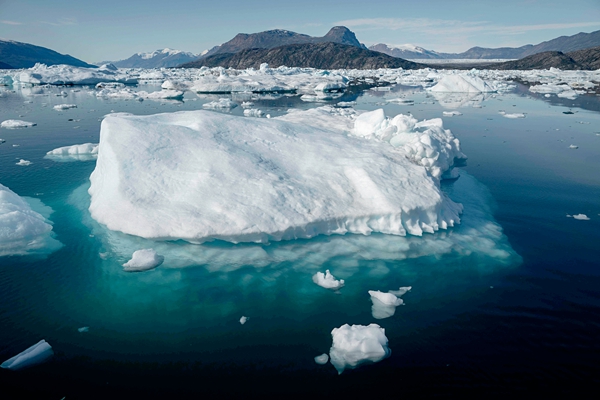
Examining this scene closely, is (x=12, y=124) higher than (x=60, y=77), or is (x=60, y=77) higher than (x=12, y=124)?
(x=60, y=77)

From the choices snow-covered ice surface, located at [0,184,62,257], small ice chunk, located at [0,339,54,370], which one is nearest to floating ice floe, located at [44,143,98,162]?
snow-covered ice surface, located at [0,184,62,257]

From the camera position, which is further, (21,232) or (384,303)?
(21,232)

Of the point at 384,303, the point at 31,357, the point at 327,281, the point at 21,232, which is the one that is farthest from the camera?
the point at 21,232

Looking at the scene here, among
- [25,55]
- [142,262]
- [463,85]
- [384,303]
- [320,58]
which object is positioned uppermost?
[25,55]

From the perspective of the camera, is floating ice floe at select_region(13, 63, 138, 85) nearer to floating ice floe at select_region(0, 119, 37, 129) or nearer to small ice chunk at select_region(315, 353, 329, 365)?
floating ice floe at select_region(0, 119, 37, 129)

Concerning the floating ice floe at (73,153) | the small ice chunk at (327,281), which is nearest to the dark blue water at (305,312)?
the small ice chunk at (327,281)

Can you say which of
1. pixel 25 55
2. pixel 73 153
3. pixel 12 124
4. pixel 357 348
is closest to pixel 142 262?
pixel 357 348

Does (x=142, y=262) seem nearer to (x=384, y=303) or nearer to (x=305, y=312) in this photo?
(x=305, y=312)

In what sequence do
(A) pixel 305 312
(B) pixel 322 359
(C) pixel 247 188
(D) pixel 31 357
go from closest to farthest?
(D) pixel 31 357 < (B) pixel 322 359 < (A) pixel 305 312 < (C) pixel 247 188

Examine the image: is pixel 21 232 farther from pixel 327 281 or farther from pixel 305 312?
pixel 327 281
